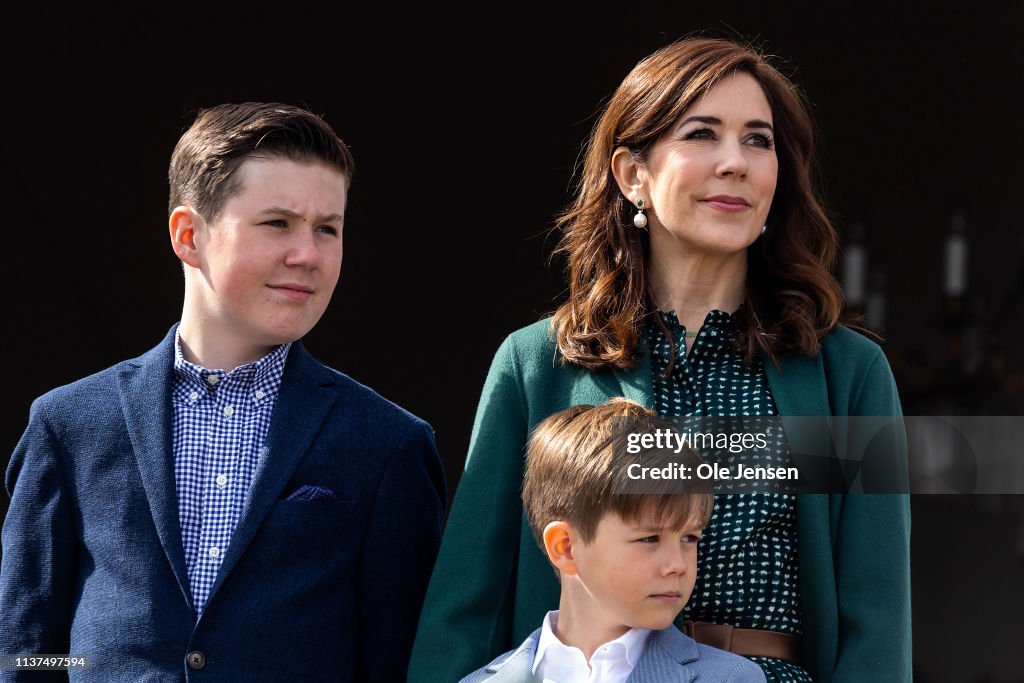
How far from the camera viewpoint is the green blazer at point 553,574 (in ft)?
6.59

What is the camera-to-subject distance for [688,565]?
6.29 feet

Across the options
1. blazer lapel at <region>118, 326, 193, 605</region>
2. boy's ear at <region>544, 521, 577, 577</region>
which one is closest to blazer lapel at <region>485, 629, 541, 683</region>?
boy's ear at <region>544, 521, 577, 577</region>

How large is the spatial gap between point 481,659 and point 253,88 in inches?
82.0

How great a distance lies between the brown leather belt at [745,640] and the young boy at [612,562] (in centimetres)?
8

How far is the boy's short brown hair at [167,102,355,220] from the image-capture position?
2311 mm

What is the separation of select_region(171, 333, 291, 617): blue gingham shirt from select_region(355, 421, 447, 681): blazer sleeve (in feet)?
0.69

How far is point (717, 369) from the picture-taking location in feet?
7.10

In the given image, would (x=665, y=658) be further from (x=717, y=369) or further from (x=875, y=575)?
(x=717, y=369)

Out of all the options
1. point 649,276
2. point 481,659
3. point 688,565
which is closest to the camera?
point 688,565

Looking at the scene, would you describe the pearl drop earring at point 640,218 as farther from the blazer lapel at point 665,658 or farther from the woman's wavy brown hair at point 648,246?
the blazer lapel at point 665,658

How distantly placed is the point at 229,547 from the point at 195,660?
0.55ft

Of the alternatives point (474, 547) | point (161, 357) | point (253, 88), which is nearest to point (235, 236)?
point (161, 357)

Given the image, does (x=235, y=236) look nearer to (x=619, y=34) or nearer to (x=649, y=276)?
(x=649, y=276)

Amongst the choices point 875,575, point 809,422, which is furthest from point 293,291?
point 875,575
